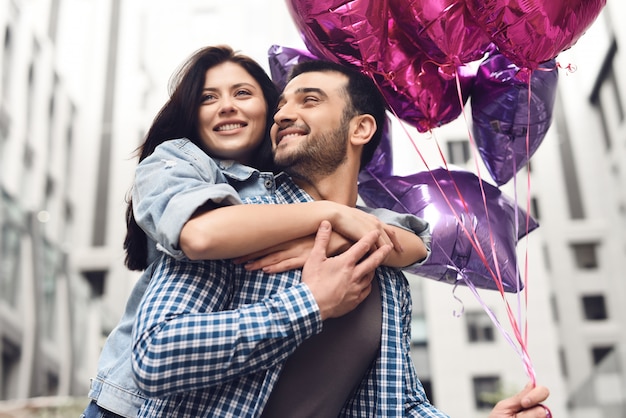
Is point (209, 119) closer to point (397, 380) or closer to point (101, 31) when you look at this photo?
point (397, 380)

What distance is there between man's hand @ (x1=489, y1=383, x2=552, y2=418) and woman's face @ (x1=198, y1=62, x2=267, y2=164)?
86 cm

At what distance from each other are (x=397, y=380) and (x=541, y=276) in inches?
837

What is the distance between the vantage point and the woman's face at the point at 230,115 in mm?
1804

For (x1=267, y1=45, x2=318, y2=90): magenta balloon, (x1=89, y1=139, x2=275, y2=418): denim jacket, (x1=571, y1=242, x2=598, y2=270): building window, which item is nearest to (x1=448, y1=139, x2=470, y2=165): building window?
(x1=571, y1=242, x2=598, y2=270): building window

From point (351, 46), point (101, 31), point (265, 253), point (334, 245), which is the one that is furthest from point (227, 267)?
point (101, 31)

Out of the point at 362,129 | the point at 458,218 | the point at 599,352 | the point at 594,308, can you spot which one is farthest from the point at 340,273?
the point at 594,308

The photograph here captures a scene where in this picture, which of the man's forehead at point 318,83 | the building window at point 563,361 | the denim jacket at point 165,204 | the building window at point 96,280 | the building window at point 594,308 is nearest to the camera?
the denim jacket at point 165,204

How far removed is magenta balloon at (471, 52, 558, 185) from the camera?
2.01 meters

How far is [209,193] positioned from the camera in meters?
1.35

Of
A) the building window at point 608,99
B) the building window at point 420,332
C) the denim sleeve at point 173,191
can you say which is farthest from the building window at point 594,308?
the denim sleeve at point 173,191

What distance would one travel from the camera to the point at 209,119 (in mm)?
1824

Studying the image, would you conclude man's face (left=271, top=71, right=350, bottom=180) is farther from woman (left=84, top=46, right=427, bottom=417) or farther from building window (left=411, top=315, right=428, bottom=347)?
building window (left=411, top=315, right=428, bottom=347)

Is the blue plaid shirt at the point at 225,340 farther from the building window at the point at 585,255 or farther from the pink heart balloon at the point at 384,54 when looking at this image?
the building window at the point at 585,255

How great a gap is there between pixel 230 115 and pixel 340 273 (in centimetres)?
Result: 62
